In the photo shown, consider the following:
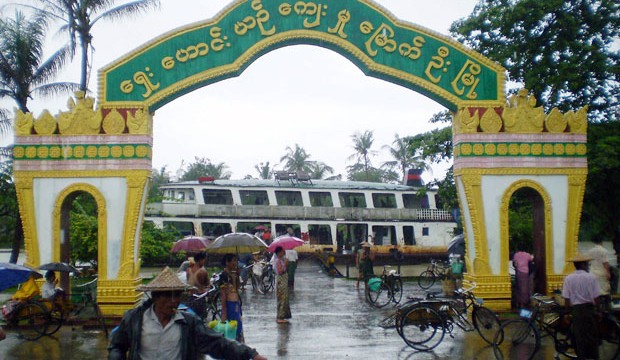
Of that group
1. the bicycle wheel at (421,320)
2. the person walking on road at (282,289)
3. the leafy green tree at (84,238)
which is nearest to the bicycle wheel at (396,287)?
the person walking on road at (282,289)

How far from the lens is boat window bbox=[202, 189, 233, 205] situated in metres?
38.2

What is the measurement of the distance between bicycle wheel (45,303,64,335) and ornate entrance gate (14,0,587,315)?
1.44 meters

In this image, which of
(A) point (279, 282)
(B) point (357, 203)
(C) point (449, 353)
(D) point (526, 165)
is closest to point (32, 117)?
(A) point (279, 282)

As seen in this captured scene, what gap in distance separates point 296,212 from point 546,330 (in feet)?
90.9

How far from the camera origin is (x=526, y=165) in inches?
564

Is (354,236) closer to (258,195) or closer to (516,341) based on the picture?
(258,195)

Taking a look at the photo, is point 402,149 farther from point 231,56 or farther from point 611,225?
point 231,56

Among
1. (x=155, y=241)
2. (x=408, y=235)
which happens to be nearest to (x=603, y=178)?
(x=155, y=241)

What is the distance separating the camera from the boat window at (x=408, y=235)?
39219 mm

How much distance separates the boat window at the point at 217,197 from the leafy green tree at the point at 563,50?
2132 centimetres

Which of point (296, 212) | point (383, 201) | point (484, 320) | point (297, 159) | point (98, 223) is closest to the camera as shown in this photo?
point (484, 320)

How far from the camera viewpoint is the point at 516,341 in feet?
33.8

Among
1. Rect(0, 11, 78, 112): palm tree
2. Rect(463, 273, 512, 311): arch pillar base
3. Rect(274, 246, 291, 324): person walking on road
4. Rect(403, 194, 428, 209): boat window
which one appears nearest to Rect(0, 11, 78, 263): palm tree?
Rect(0, 11, 78, 112): palm tree

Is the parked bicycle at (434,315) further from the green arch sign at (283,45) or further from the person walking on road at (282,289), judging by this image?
the green arch sign at (283,45)
